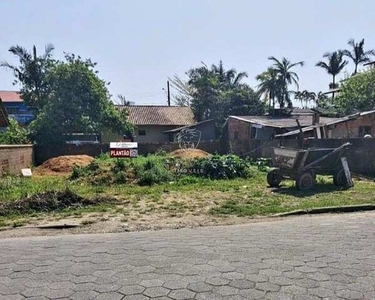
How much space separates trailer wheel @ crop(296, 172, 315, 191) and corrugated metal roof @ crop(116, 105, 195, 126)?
1115 inches

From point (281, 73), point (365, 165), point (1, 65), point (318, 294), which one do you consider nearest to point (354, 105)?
point (281, 73)

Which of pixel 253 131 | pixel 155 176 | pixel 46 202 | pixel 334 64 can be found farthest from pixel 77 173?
pixel 334 64

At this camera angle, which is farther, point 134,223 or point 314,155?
point 314,155

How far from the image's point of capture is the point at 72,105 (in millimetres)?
25578

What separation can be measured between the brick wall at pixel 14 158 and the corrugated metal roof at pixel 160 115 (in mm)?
18443

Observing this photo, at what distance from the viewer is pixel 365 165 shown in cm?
1481

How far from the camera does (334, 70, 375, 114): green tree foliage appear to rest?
28.5 meters

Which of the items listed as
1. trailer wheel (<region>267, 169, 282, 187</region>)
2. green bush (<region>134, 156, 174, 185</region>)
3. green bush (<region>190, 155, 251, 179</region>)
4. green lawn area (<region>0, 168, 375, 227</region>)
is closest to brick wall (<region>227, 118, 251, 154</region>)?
green bush (<region>190, 155, 251, 179</region>)

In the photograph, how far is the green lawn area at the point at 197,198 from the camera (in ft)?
25.8

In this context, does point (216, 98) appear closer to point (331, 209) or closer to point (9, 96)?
point (331, 209)

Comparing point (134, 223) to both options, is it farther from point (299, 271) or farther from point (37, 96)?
point (37, 96)

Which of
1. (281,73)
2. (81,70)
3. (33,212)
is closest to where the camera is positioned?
(33,212)

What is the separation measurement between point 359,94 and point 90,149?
22748 mm

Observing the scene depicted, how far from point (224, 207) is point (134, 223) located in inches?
97.5
